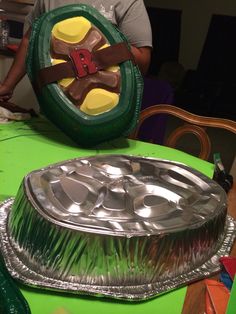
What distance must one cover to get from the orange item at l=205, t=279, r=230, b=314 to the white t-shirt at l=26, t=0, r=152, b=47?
2.71 feet

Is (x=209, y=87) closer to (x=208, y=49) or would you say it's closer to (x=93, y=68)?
(x=208, y=49)

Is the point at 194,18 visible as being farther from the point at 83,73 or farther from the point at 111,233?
the point at 111,233

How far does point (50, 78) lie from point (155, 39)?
2.46m

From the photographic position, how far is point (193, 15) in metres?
3.49

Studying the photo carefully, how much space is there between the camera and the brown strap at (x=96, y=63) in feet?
3.72

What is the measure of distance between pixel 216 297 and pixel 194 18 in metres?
3.19

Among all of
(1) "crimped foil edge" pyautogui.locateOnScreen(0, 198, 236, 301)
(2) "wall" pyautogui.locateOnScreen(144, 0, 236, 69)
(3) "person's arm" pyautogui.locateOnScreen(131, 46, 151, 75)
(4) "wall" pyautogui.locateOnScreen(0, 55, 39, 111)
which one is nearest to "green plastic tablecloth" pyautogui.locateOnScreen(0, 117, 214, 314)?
(1) "crimped foil edge" pyautogui.locateOnScreen(0, 198, 236, 301)

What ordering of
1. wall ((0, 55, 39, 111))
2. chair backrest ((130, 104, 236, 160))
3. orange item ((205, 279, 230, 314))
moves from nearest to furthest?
orange item ((205, 279, 230, 314)) → chair backrest ((130, 104, 236, 160)) → wall ((0, 55, 39, 111))

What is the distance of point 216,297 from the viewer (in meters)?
0.64

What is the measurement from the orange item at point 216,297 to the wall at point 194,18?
10.1 ft

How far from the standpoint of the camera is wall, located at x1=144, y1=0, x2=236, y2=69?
3.40 meters

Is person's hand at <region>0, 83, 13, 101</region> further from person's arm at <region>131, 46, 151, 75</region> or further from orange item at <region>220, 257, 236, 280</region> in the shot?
orange item at <region>220, 257, 236, 280</region>

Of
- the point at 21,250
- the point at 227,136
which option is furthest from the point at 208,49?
the point at 21,250

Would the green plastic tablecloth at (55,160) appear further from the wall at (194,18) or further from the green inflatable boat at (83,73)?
the wall at (194,18)
